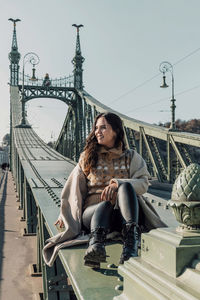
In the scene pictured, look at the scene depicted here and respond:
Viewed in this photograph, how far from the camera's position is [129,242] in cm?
248

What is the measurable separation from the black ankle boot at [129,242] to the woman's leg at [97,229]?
0.11 m

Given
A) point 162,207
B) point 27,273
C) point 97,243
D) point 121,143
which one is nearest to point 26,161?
point 27,273

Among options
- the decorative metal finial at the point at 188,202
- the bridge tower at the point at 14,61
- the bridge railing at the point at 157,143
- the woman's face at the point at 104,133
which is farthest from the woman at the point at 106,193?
the bridge tower at the point at 14,61

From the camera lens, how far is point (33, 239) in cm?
1007

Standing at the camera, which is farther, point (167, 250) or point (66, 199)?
point (66, 199)

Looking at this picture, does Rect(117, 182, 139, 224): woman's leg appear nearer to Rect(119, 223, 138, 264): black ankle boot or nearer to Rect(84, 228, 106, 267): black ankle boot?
Rect(119, 223, 138, 264): black ankle boot

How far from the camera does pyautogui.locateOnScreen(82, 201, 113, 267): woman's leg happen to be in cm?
236

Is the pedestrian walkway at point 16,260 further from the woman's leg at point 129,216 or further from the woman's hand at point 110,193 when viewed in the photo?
the woman's leg at point 129,216

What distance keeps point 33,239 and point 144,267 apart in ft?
29.1

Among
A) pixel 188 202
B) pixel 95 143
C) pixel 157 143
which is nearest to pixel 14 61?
pixel 157 143

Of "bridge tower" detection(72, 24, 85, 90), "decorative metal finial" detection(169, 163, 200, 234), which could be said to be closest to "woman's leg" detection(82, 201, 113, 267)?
"decorative metal finial" detection(169, 163, 200, 234)

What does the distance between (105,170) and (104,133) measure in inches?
10.4

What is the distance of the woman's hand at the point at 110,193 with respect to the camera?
9.18ft

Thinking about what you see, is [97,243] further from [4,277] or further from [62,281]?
[4,277]
